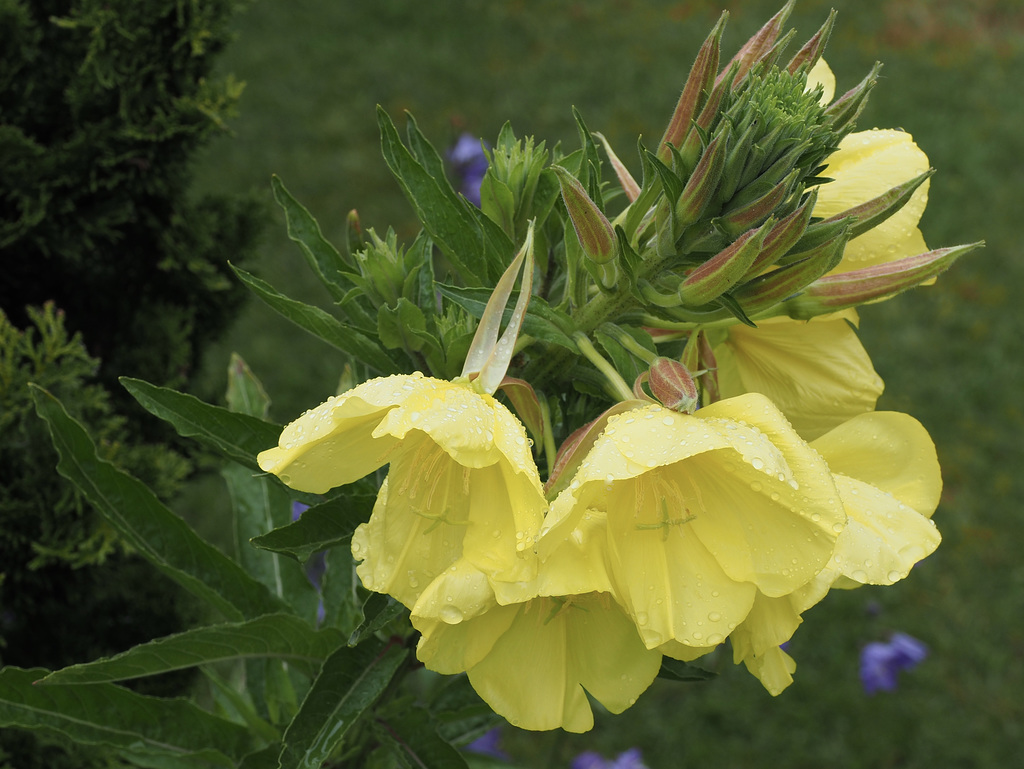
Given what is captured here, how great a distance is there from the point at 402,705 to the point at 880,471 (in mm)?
811

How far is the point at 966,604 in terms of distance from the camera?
13.5ft

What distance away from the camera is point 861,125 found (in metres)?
5.64

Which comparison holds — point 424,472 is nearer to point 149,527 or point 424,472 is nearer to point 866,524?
point 866,524

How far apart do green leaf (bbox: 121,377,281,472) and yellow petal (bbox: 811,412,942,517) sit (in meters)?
0.75

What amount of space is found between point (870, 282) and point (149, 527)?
1134 mm

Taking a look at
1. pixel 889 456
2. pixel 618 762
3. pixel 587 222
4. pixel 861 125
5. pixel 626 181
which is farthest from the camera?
pixel 861 125

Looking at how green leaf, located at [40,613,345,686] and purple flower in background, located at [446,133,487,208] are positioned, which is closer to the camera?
green leaf, located at [40,613,345,686]

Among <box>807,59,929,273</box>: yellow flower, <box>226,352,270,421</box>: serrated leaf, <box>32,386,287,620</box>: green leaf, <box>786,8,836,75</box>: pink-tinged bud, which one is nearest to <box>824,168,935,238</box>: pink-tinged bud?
<box>807,59,929,273</box>: yellow flower

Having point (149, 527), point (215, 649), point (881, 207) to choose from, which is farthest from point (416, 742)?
point (881, 207)

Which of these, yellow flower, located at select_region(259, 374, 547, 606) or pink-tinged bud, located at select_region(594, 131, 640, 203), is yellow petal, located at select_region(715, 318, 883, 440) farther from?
yellow flower, located at select_region(259, 374, 547, 606)

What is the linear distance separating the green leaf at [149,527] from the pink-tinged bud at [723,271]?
91 centimetres

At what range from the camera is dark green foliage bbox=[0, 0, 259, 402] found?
2.16 meters

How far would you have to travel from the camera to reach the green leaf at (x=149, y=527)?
1432mm

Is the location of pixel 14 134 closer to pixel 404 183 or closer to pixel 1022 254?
pixel 404 183
